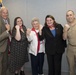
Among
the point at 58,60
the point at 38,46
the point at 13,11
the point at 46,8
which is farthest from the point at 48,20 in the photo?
the point at 13,11

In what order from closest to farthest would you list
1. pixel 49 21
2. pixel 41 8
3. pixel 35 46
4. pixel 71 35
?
1. pixel 71 35
2. pixel 49 21
3. pixel 35 46
4. pixel 41 8

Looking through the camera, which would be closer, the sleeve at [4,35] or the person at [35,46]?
the sleeve at [4,35]

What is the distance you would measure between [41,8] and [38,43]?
1.20 m

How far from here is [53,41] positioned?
129 inches

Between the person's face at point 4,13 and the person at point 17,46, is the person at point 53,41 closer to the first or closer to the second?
the person at point 17,46

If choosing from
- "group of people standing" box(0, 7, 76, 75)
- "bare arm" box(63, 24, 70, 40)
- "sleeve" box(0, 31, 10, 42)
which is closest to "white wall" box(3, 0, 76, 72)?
"group of people standing" box(0, 7, 76, 75)

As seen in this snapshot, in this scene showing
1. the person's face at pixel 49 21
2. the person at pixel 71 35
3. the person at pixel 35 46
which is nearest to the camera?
the person at pixel 71 35

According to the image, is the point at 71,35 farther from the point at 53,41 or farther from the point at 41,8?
the point at 41,8

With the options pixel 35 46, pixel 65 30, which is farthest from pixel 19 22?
pixel 65 30

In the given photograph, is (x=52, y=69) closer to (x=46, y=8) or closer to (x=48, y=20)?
(x=48, y=20)

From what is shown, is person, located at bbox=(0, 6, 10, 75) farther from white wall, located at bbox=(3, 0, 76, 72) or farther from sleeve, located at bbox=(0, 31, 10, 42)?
white wall, located at bbox=(3, 0, 76, 72)

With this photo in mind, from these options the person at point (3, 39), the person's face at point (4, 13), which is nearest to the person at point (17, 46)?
the person at point (3, 39)

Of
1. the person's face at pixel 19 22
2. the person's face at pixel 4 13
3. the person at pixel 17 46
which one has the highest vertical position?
the person's face at pixel 4 13

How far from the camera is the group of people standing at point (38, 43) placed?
10.7 feet
